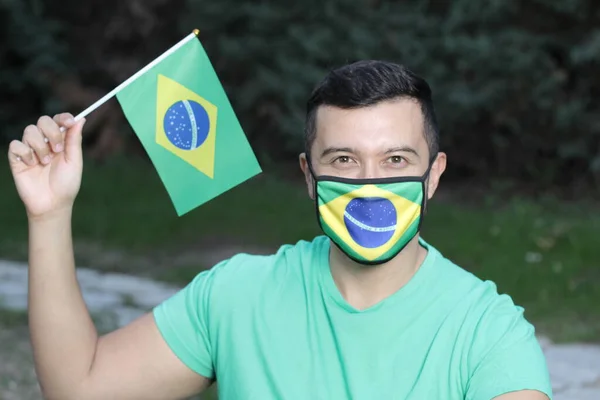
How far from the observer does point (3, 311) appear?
585cm

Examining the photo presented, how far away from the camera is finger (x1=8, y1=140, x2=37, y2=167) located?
241 cm

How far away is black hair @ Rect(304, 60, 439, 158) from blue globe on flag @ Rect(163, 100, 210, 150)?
29cm

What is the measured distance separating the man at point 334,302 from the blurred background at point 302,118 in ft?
12.0

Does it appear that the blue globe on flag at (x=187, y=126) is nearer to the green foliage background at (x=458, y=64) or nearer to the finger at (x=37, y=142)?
the finger at (x=37, y=142)

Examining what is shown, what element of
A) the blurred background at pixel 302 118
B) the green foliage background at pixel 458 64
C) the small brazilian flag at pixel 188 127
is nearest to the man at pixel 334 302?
the small brazilian flag at pixel 188 127

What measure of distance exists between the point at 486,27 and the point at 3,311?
578 centimetres

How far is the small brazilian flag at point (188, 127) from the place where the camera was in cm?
270

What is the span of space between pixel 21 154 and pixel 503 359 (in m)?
1.13

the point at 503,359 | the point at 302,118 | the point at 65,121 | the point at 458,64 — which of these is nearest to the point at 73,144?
the point at 65,121

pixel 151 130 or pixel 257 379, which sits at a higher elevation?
pixel 151 130

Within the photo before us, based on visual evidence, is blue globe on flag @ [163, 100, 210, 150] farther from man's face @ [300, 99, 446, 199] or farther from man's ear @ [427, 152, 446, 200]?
man's ear @ [427, 152, 446, 200]

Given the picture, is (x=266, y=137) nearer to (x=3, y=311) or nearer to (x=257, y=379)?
(x=3, y=311)

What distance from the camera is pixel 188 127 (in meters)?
2.74

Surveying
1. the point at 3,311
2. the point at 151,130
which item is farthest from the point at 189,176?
the point at 3,311
